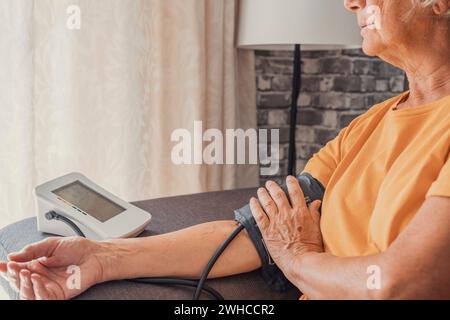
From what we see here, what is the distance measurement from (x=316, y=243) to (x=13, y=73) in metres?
1.16

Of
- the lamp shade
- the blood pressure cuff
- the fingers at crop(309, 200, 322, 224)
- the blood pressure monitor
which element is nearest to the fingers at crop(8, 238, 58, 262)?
the blood pressure monitor

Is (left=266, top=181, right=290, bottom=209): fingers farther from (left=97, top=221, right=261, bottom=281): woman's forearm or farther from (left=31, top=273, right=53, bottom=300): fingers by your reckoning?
(left=31, top=273, right=53, bottom=300): fingers

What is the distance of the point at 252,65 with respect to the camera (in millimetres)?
2314

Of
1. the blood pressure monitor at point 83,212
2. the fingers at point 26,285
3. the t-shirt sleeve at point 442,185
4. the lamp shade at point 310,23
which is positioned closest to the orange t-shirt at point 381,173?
the t-shirt sleeve at point 442,185

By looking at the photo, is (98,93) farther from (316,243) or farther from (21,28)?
(316,243)

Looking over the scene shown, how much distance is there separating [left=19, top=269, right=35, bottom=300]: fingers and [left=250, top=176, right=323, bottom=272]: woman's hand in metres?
0.41

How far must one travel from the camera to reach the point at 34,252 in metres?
0.94

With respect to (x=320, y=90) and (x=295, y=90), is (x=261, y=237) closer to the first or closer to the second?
(x=295, y=90)

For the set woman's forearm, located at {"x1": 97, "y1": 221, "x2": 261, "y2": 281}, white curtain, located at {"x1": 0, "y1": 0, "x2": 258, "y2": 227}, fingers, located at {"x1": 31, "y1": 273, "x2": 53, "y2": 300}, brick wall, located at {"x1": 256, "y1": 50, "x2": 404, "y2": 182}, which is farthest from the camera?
brick wall, located at {"x1": 256, "y1": 50, "x2": 404, "y2": 182}

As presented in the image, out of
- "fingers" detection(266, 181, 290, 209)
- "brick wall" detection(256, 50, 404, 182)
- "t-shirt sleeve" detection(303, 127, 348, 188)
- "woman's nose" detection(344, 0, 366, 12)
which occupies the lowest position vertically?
"fingers" detection(266, 181, 290, 209)

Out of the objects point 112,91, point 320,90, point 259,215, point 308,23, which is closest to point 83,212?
point 259,215

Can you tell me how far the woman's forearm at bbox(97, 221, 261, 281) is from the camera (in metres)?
0.99

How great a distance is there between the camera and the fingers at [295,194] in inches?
41.9
